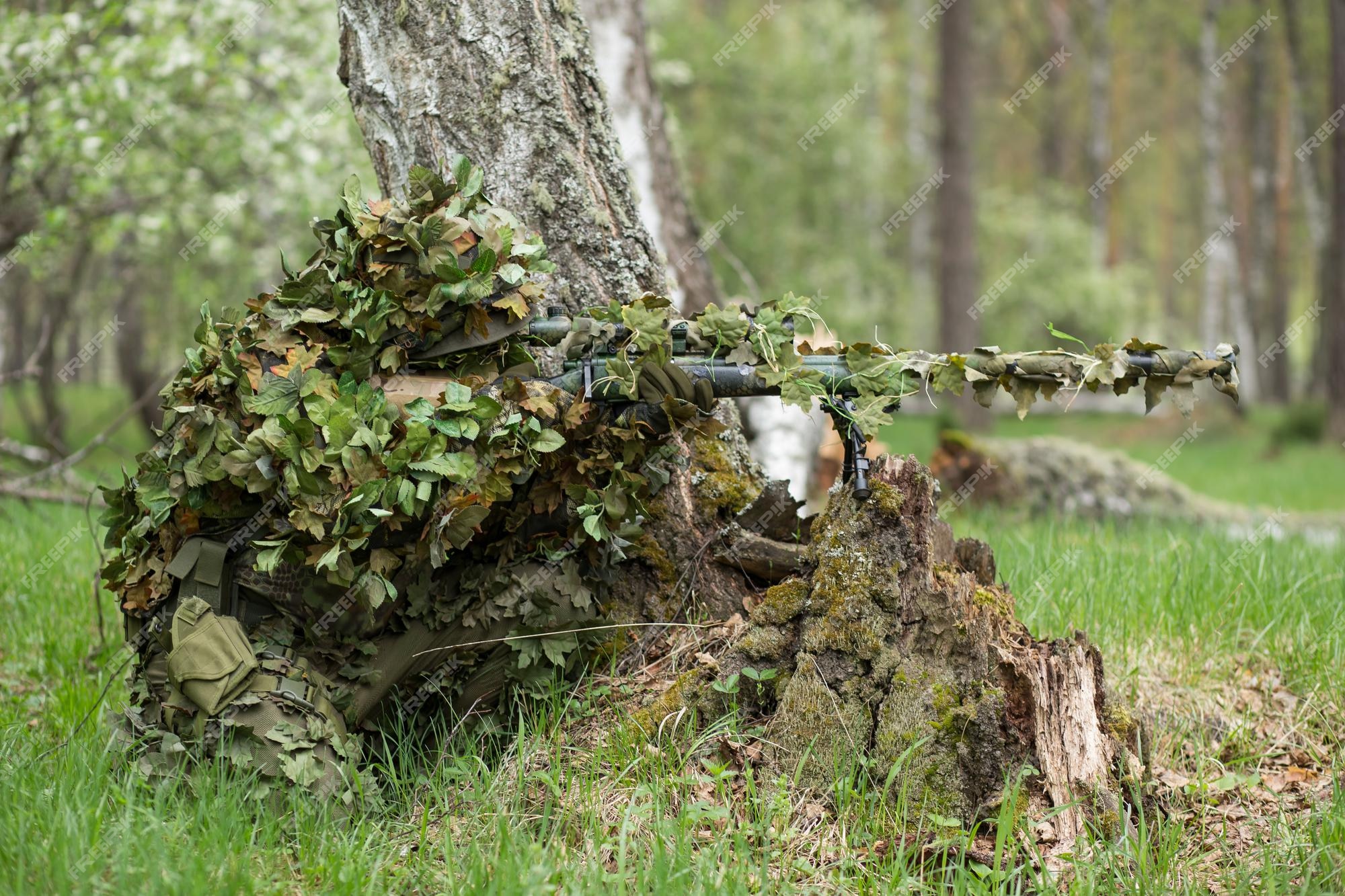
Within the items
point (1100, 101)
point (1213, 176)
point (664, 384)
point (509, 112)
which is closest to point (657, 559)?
point (664, 384)

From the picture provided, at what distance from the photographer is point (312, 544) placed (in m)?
2.74

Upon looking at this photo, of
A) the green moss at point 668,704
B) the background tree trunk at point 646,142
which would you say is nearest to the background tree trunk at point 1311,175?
the background tree trunk at point 646,142

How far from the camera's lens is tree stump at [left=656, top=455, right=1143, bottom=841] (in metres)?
2.63

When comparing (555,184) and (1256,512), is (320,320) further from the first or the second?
(1256,512)

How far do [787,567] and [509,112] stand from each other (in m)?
1.84

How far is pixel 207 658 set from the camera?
263cm

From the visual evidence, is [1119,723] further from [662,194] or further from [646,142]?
[646,142]

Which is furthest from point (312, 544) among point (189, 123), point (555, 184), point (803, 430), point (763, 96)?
point (763, 96)

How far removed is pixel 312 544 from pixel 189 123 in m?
7.35

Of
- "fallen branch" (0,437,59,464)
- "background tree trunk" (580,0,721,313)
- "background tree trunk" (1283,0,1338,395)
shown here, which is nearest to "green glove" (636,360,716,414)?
"background tree trunk" (580,0,721,313)

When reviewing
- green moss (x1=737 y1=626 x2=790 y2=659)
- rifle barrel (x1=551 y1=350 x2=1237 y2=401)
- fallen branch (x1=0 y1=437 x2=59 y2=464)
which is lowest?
green moss (x1=737 y1=626 x2=790 y2=659)

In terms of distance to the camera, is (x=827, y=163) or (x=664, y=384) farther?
(x=827, y=163)

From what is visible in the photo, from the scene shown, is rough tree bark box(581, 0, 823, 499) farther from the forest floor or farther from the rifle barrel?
the rifle barrel

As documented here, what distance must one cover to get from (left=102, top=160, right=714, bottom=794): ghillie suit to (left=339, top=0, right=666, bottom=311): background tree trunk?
54cm
